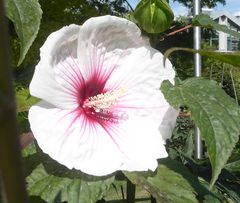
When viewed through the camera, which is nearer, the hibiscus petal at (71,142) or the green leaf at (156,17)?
the hibiscus petal at (71,142)

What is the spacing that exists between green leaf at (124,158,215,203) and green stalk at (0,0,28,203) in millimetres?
341

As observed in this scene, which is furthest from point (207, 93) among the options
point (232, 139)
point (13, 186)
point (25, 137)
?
point (13, 186)

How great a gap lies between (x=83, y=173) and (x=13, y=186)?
1.15 feet

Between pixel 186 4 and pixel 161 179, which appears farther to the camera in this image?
pixel 186 4

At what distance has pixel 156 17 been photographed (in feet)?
1.60

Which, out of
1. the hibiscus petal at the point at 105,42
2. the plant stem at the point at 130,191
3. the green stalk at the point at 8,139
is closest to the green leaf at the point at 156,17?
the hibiscus petal at the point at 105,42

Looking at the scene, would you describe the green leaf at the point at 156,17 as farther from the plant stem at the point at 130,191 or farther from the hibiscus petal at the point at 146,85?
the plant stem at the point at 130,191

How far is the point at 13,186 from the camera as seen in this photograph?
0.29ft

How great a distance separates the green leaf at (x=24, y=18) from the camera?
0.39m

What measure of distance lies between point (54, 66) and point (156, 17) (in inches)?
4.6

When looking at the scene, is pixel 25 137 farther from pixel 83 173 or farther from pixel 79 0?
pixel 79 0

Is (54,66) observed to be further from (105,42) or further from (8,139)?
(8,139)

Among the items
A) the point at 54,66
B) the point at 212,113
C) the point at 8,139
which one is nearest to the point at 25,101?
the point at 54,66

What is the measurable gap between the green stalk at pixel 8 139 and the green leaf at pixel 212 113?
0.98ft
